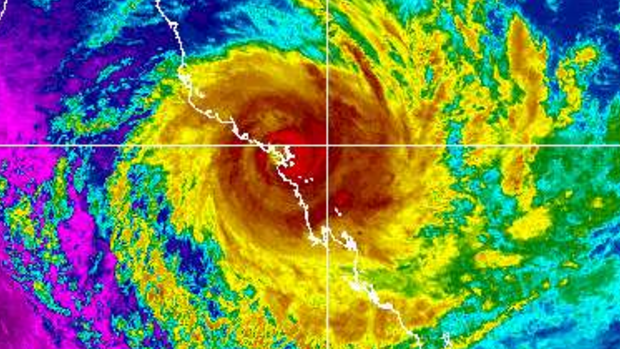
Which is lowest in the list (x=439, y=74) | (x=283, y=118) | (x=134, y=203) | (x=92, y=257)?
(x=92, y=257)

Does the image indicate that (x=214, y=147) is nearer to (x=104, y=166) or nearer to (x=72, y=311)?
(x=104, y=166)

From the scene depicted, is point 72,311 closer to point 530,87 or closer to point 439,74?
point 439,74

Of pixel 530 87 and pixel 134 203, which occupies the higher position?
pixel 530 87

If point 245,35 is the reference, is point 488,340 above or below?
below

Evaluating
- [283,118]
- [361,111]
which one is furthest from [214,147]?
[361,111]

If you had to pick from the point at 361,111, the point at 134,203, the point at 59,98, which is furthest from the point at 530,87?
the point at 59,98

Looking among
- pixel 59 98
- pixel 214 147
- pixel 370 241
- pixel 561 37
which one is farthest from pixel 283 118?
pixel 561 37

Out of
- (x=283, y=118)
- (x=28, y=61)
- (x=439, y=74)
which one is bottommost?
(x=28, y=61)

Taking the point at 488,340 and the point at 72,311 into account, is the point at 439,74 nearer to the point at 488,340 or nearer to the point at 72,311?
the point at 488,340

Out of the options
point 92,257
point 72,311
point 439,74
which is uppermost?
point 439,74
